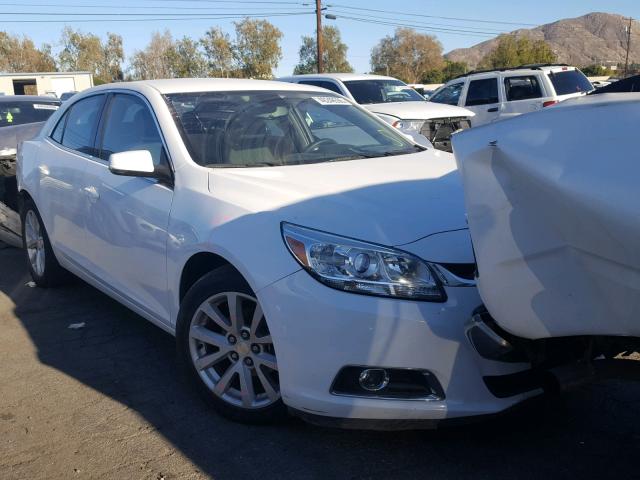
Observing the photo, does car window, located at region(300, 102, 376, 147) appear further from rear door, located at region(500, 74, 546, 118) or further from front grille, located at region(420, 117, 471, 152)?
rear door, located at region(500, 74, 546, 118)

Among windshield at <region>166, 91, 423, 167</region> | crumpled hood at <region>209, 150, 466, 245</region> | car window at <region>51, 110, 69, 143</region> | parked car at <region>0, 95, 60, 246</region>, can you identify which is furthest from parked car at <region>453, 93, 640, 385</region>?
parked car at <region>0, 95, 60, 246</region>

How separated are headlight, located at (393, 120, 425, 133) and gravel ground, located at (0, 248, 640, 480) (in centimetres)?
661

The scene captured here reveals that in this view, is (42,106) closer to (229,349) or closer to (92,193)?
(92,193)

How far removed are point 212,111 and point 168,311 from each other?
1244 millimetres

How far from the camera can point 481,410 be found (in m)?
2.74

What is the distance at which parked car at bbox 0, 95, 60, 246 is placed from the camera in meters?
6.39

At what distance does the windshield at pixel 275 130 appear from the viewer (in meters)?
3.88

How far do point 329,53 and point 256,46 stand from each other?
28.3ft

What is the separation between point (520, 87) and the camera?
44.3 feet

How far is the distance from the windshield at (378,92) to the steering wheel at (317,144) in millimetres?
7227

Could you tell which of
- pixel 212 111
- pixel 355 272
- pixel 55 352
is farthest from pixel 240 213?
pixel 55 352

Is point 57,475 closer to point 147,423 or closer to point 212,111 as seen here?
point 147,423

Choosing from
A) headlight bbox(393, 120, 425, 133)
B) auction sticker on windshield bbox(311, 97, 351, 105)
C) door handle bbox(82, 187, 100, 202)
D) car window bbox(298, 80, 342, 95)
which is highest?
car window bbox(298, 80, 342, 95)

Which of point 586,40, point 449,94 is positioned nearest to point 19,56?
point 449,94
